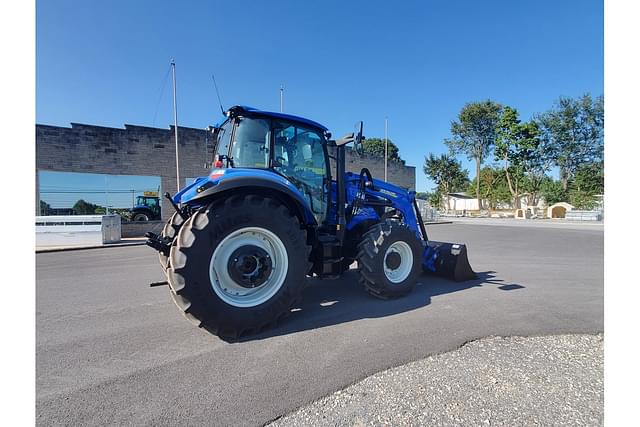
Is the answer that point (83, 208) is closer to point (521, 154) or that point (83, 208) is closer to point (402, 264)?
point (402, 264)

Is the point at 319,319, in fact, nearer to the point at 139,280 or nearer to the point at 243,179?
the point at 243,179

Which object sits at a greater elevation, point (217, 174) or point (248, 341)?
point (217, 174)

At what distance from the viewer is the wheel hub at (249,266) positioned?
3186 mm

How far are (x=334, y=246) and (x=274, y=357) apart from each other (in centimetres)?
176

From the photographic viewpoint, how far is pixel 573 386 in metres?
2.24

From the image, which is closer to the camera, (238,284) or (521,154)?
(238,284)

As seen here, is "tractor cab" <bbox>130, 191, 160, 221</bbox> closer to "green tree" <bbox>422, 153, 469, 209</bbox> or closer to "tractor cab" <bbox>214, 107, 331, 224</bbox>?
"tractor cab" <bbox>214, 107, 331, 224</bbox>

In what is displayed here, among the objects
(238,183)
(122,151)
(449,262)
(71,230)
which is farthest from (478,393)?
(122,151)

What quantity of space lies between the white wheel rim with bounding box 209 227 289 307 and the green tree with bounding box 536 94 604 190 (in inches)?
1740

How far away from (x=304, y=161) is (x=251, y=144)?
0.76 meters

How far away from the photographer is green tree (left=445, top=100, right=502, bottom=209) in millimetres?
37000

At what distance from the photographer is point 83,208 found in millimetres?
12711

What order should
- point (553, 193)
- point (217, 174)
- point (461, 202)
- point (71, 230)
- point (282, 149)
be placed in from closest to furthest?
1. point (217, 174)
2. point (282, 149)
3. point (71, 230)
4. point (553, 193)
5. point (461, 202)

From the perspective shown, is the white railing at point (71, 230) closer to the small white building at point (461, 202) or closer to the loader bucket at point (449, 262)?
the loader bucket at point (449, 262)
